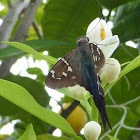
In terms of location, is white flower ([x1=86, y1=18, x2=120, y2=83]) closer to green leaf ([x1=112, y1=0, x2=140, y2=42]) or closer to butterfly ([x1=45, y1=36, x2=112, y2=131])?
butterfly ([x1=45, y1=36, x2=112, y2=131])

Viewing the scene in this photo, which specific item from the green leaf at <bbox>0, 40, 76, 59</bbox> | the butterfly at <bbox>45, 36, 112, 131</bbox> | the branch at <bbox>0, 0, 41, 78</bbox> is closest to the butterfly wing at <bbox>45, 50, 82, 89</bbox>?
the butterfly at <bbox>45, 36, 112, 131</bbox>

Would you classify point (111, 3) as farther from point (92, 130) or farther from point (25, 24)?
point (92, 130)

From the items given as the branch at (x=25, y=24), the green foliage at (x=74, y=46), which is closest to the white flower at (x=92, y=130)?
the green foliage at (x=74, y=46)

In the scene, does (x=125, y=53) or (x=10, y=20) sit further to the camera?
(x=10, y=20)

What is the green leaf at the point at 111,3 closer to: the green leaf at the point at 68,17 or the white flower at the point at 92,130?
the green leaf at the point at 68,17

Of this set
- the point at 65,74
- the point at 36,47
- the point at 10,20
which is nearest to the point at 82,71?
the point at 65,74

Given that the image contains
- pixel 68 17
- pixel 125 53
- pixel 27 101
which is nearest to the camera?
pixel 27 101
